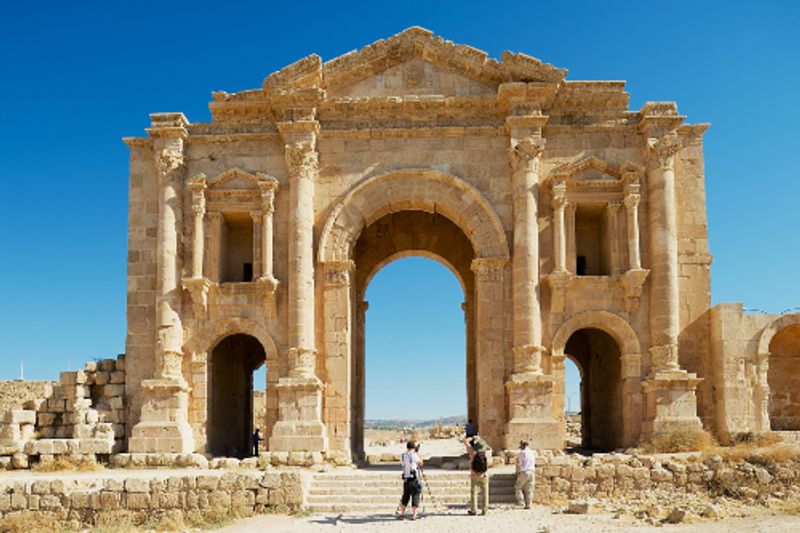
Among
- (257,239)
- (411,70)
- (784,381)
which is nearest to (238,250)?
(257,239)

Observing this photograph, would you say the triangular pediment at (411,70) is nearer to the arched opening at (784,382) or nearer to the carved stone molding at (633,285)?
the carved stone molding at (633,285)

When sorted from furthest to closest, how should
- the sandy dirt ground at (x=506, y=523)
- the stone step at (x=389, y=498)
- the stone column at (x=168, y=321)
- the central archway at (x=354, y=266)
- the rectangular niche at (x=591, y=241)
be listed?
the rectangular niche at (x=591, y=241)
the central archway at (x=354, y=266)
the stone column at (x=168, y=321)
the stone step at (x=389, y=498)
the sandy dirt ground at (x=506, y=523)

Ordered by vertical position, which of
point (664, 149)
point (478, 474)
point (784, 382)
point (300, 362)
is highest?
point (664, 149)

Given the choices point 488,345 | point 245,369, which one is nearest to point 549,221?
point 488,345

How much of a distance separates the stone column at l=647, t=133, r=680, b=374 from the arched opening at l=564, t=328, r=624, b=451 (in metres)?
1.83

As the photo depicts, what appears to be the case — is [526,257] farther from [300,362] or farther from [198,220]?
[198,220]

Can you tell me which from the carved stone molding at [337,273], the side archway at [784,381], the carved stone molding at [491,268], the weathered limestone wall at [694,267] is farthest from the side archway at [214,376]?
the side archway at [784,381]

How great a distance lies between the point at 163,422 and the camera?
20062 millimetres

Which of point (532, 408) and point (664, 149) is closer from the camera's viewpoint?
point (532, 408)

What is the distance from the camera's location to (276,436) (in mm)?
19656

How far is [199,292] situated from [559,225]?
8726mm

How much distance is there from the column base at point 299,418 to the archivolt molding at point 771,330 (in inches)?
399

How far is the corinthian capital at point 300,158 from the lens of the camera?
20797mm

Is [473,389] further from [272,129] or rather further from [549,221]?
[272,129]
